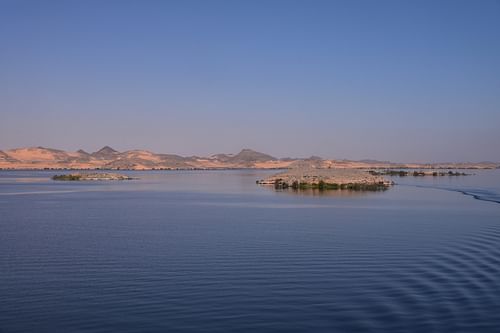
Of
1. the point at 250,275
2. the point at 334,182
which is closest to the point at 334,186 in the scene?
the point at 334,182

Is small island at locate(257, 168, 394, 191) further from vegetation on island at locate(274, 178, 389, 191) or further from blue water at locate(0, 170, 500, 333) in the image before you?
blue water at locate(0, 170, 500, 333)

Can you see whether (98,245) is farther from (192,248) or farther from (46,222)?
(46,222)

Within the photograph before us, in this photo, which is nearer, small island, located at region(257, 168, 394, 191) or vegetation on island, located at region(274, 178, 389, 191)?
vegetation on island, located at region(274, 178, 389, 191)

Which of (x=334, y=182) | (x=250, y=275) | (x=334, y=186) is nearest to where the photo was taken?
(x=250, y=275)

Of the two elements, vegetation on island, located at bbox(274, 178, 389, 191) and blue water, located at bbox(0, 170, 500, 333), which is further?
vegetation on island, located at bbox(274, 178, 389, 191)

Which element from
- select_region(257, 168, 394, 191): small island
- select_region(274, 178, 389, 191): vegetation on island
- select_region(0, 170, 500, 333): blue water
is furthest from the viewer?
select_region(257, 168, 394, 191): small island

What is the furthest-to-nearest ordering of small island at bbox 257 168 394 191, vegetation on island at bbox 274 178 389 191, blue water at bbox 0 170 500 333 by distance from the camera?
small island at bbox 257 168 394 191, vegetation on island at bbox 274 178 389 191, blue water at bbox 0 170 500 333

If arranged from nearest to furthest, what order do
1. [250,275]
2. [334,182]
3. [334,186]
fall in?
[250,275] → [334,186] → [334,182]

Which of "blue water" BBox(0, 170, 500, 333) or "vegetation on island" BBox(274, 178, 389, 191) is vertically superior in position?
"vegetation on island" BBox(274, 178, 389, 191)

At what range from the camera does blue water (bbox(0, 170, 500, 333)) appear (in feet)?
31.7

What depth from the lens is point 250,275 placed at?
43.4 ft

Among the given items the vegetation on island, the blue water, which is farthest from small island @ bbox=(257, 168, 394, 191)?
the blue water

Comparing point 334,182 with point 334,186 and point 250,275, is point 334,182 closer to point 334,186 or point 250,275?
point 334,186

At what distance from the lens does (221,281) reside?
12.6 metres
